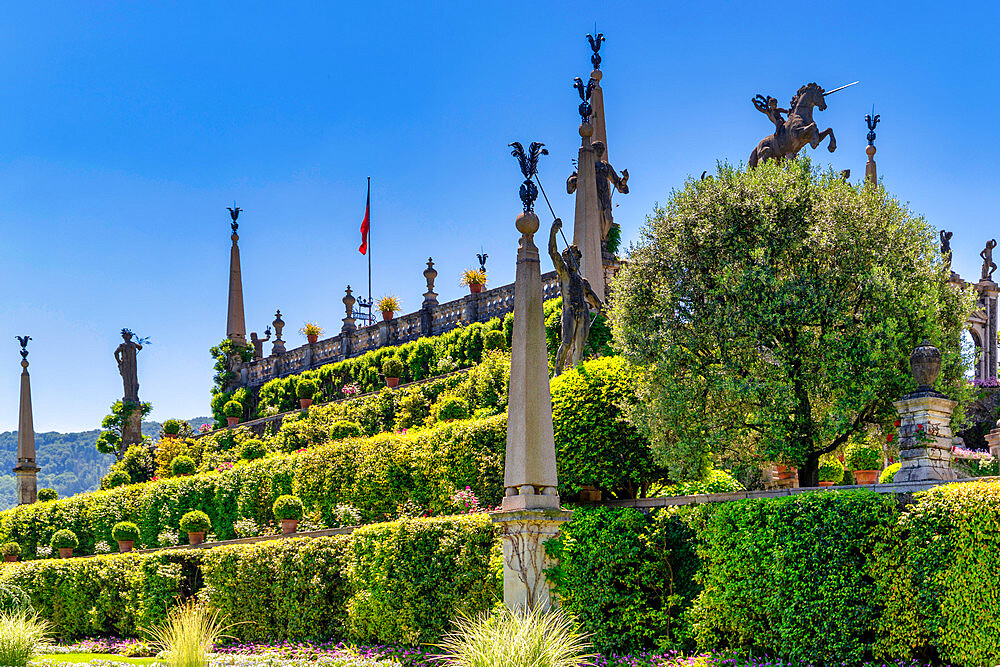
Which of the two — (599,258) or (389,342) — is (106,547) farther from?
(599,258)


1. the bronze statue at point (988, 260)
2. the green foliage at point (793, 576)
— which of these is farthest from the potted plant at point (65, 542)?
the bronze statue at point (988, 260)

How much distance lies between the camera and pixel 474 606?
1609 centimetres

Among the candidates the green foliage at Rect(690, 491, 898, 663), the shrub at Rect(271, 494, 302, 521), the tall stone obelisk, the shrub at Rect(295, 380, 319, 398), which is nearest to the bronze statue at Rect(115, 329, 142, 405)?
the tall stone obelisk

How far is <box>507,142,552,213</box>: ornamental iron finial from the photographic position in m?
15.2

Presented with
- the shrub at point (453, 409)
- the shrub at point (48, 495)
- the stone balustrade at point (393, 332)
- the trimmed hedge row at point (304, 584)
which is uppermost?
the stone balustrade at point (393, 332)

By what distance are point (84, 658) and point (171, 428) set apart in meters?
19.4

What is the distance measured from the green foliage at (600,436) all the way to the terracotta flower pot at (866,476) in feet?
16.4

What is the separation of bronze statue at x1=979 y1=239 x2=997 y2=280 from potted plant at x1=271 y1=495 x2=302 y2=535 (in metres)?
28.4

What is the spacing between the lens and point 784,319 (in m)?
15.4

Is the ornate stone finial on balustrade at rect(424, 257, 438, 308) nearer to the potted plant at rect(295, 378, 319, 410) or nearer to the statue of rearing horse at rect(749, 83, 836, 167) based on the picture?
the potted plant at rect(295, 378, 319, 410)

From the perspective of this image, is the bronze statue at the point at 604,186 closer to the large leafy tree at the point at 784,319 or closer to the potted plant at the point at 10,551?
the large leafy tree at the point at 784,319

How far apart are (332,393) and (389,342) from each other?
299cm

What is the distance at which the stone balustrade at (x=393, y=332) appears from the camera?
3173cm

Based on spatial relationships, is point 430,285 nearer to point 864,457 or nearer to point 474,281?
point 474,281
